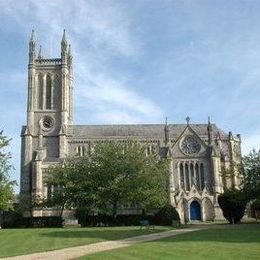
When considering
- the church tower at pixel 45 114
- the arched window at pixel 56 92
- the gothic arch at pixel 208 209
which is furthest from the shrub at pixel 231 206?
the arched window at pixel 56 92

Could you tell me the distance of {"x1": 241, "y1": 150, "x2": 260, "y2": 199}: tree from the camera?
4685 cm

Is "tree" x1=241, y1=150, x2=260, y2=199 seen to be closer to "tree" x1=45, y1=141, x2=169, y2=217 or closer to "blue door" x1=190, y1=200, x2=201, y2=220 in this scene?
"tree" x1=45, y1=141, x2=169, y2=217

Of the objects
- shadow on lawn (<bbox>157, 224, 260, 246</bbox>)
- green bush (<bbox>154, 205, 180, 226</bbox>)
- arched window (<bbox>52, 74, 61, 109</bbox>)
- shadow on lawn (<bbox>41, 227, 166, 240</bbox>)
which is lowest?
shadow on lawn (<bbox>157, 224, 260, 246</bbox>)

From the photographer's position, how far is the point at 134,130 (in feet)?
285

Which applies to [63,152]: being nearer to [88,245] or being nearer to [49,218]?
[49,218]

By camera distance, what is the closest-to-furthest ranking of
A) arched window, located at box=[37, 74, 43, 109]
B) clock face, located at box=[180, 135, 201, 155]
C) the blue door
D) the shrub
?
the shrub → the blue door → clock face, located at box=[180, 135, 201, 155] → arched window, located at box=[37, 74, 43, 109]

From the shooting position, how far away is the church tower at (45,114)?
252 feet

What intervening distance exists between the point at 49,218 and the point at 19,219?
15.5 ft

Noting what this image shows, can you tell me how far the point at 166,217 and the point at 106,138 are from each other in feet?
107

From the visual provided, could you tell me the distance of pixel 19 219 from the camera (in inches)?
2219

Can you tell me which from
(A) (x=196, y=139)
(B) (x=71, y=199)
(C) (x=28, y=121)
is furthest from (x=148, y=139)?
(B) (x=71, y=199)


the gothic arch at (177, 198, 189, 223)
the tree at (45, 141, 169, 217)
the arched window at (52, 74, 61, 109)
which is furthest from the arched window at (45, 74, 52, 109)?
the gothic arch at (177, 198, 189, 223)

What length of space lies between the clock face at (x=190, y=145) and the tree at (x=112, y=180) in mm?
→ 19874

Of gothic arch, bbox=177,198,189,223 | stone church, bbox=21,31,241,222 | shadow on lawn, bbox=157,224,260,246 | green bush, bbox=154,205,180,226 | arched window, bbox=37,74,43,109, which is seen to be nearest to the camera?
shadow on lawn, bbox=157,224,260,246
